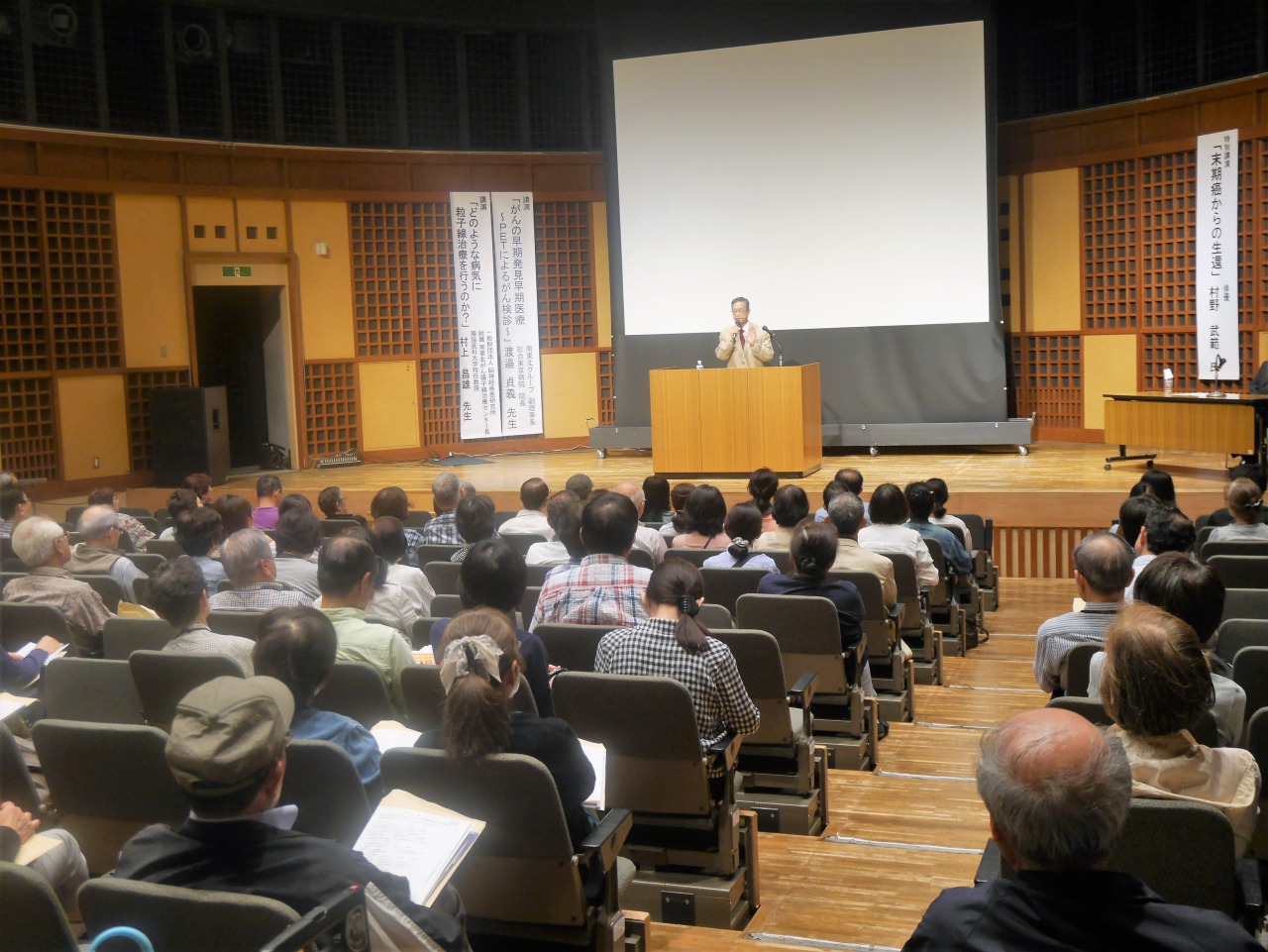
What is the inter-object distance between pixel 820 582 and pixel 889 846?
99cm

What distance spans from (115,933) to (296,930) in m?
0.33

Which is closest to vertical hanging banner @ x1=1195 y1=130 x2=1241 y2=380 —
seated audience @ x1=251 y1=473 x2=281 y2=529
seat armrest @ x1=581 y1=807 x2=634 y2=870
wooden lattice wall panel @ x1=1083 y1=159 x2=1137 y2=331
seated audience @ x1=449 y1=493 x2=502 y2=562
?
wooden lattice wall panel @ x1=1083 y1=159 x2=1137 y2=331

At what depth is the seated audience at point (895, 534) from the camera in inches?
219

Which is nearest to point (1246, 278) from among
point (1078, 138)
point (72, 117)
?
point (1078, 138)

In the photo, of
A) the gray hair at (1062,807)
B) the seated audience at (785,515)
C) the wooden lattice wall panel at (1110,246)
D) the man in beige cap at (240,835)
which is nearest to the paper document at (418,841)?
the man in beige cap at (240,835)

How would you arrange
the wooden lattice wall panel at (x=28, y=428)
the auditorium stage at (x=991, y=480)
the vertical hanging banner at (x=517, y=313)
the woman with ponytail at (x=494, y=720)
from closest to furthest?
the woman with ponytail at (x=494, y=720) → the auditorium stage at (x=991, y=480) → the wooden lattice wall panel at (x=28, y=428) → the vertical hanging banner at (x=517, y=313)

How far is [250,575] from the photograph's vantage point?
432 centimetres

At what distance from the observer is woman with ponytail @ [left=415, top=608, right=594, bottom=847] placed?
2373 millimetres

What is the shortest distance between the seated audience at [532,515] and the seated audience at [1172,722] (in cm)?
420

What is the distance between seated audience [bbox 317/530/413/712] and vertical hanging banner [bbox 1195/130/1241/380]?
31.6ft

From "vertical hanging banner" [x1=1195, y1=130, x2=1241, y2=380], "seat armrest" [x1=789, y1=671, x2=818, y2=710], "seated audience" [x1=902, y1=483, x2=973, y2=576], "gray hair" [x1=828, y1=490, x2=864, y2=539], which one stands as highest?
"vertical hanging banner" [x1=1195, y1=130, x2=1241, y2=380]

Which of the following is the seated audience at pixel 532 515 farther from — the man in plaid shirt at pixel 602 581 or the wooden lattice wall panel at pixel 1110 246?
the wooden lattice wall panel at pixel 1110 246

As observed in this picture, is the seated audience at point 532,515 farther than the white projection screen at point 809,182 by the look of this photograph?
No

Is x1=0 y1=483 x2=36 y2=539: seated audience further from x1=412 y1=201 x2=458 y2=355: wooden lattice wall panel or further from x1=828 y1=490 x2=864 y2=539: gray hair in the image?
x1=412 y1=201 x2=458 y2=355: wooden lattice wall panel
